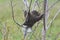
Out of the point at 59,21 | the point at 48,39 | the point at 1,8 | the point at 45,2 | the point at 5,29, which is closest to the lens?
the point at 45,2

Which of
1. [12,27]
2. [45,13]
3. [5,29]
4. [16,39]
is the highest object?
[45,13]

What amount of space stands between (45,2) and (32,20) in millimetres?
243

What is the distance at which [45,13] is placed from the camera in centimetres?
317

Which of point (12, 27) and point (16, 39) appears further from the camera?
point (16, 39)

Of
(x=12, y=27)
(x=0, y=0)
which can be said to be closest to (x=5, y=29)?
(x=12, y=27)

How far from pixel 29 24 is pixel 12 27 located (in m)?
2.68

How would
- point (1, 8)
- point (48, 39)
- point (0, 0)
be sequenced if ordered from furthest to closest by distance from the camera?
1. point (0, 0)
2. point (1, 8)
3. point (48, 39)

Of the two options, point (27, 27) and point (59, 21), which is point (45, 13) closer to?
point (27, 27)

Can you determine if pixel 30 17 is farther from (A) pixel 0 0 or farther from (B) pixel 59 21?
(A) pixel 0 0

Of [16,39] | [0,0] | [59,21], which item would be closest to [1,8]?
[0,0]

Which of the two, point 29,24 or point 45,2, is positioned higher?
point 45,2

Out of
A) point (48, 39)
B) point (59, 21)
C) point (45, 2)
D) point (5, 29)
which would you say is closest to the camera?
point (45, 2)

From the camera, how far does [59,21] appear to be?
14.4 meters

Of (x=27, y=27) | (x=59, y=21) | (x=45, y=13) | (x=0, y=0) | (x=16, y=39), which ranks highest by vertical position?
(x=45, y=13)
